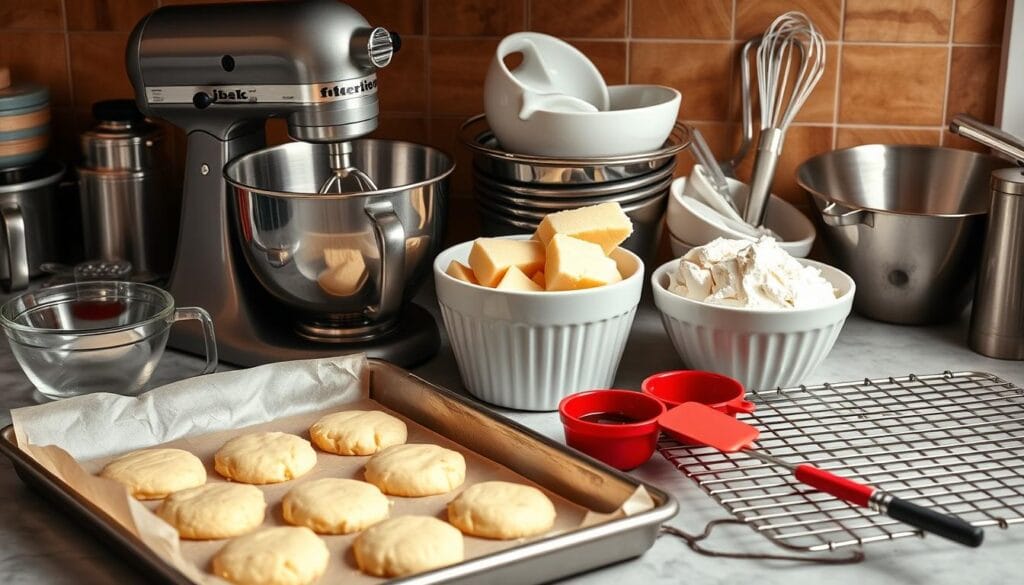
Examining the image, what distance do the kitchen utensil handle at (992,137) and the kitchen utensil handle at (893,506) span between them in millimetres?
431

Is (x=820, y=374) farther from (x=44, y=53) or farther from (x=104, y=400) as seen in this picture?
(x=44, y=53)

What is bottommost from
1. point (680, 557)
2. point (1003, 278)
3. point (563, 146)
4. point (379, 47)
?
point (680, 557)

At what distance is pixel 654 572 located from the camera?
2.73ft

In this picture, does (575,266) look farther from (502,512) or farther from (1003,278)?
(1003,278)

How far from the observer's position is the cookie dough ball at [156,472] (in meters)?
0.91

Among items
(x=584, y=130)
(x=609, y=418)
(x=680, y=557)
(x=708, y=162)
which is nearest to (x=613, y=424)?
(x=609, y=418)

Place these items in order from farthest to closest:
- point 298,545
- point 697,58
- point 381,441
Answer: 1. point 697,58
2. point 381,441
3. point 298,545

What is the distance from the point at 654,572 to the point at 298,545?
241 millimetres

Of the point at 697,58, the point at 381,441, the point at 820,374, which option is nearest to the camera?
the point at 381,441

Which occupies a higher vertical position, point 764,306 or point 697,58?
point 697,58

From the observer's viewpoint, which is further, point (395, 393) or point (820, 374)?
point (820, 374)

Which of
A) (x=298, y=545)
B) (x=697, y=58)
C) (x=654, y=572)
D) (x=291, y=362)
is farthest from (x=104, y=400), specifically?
(x=697, y=58)

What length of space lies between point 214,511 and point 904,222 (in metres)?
0.73

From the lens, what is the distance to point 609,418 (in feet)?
3.31
